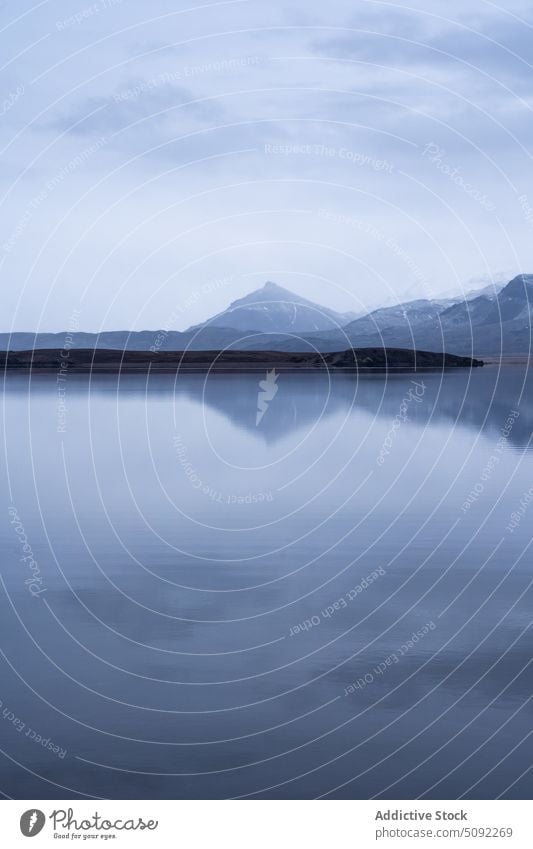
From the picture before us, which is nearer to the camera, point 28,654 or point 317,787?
point 317,787

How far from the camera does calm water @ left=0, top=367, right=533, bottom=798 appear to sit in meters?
14.6

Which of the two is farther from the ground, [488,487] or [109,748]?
[488,487]

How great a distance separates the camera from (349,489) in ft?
130

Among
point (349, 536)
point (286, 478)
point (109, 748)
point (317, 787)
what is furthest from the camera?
point (286, 478)

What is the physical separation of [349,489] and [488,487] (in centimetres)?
451

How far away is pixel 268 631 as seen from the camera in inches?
808

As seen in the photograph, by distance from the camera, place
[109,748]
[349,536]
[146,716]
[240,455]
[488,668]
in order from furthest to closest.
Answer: [240,455]
[349,536]
[488,668]
[146,716]
[109,748]

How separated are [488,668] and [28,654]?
714cm

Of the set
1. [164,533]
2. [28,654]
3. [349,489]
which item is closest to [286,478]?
[349,489]

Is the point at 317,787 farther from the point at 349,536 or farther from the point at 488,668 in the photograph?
the point at 349,536

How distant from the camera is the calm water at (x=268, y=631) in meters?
14.6

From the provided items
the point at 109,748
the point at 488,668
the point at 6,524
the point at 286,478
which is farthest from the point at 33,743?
the point at 286,478

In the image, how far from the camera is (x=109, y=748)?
49.2ft

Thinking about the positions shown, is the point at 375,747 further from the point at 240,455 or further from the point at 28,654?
the point at 240,455
